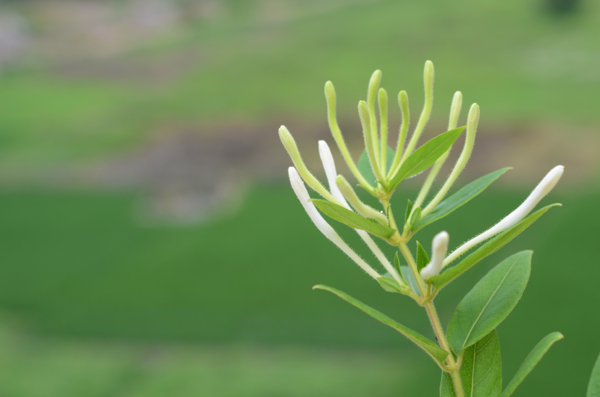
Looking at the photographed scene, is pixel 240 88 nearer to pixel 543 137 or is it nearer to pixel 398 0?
pixel 398 0

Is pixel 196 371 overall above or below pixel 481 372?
above

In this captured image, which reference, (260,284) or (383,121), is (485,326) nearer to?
(383,121)

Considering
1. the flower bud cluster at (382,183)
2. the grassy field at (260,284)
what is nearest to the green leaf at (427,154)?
the flower bud cluster at (382,183)

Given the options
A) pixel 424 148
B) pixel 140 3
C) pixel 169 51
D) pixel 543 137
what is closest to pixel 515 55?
pixel 543 137

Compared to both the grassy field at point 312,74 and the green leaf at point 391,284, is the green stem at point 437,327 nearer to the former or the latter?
the green leaf at point 391,284

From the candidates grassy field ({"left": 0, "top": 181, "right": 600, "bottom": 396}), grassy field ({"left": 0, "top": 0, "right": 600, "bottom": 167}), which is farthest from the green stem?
grassy field ({"left": 0, "top": 0, "right": 600, "bottom": 167})

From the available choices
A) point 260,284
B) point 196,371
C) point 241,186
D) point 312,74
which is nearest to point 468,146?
point 196,371
